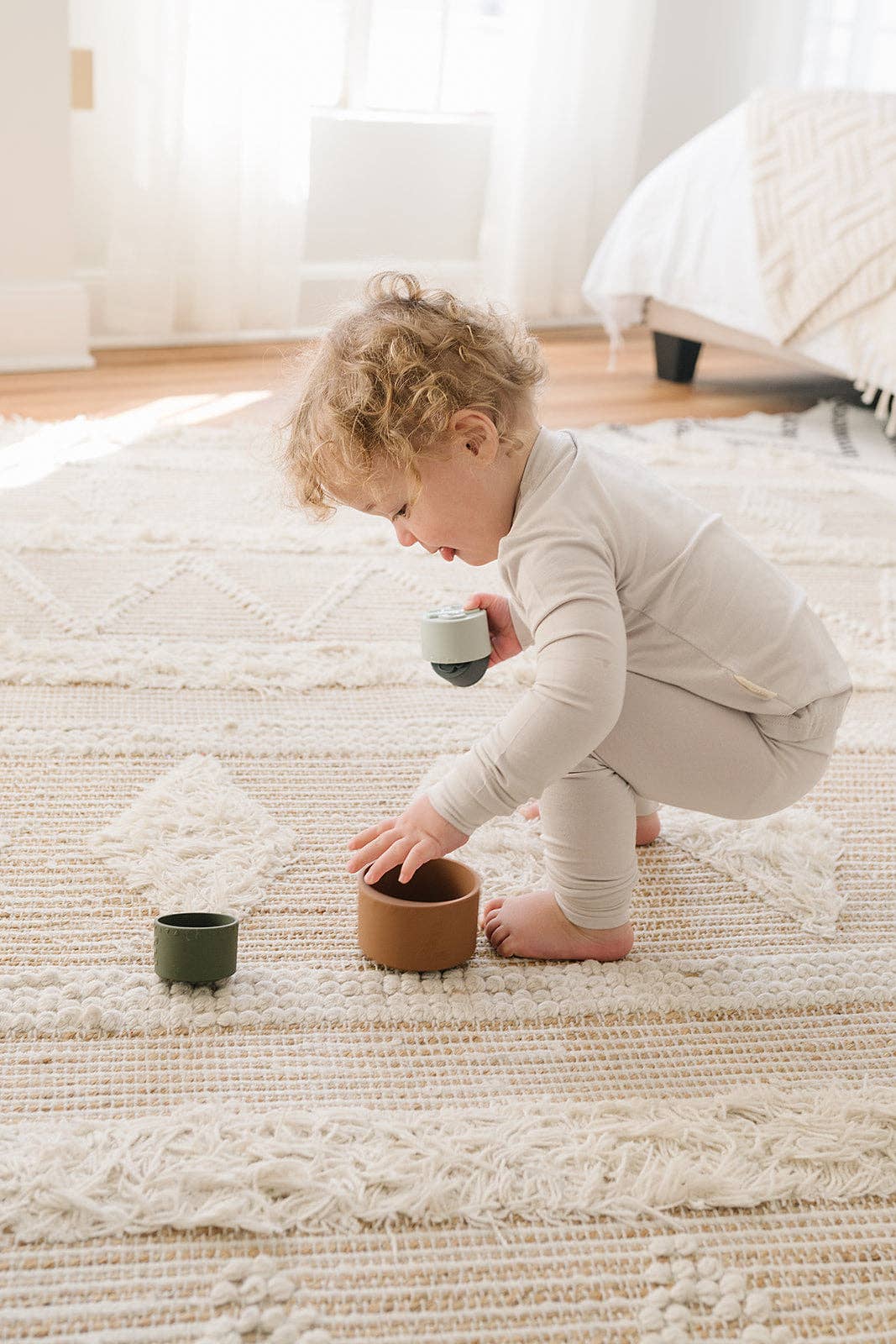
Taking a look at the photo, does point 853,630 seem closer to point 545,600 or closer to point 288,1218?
point 545,600

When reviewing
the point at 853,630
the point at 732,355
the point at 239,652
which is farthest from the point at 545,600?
the point at 732,355

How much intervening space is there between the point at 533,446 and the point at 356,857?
30 centimetres

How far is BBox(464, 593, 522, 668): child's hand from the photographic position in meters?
1.05

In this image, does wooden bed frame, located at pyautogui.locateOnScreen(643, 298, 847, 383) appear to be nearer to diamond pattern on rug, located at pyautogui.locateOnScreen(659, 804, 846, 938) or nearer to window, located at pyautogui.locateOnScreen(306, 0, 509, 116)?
window, located at pyautogui.locateOnScreen(306, 0, 509, 116)

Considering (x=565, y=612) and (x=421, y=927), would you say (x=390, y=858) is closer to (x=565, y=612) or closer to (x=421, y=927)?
(x=421, y=927)

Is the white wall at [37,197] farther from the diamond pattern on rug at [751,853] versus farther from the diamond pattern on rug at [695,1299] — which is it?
the diamond pattern on rug at [695,1299]

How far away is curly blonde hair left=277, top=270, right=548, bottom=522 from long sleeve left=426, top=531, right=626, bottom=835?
0.33ft

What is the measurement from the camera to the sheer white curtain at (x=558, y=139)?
118 inches

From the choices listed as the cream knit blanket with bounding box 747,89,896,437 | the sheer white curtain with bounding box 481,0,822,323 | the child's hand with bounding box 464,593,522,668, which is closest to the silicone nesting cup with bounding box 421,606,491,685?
the child's hand with bounding box 464,593,522,668

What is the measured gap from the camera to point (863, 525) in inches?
73.3


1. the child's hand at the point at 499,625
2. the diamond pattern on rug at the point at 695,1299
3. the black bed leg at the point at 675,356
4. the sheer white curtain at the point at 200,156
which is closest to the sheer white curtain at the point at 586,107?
the black bed leg at the point at 675,356

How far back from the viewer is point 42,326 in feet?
8.03

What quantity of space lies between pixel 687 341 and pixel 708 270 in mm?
300

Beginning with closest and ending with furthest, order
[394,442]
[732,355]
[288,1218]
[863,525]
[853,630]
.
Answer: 1. [288,1218]
2. [394,442]
3. [853,630]
4. [863,525]
5. [732,355]
